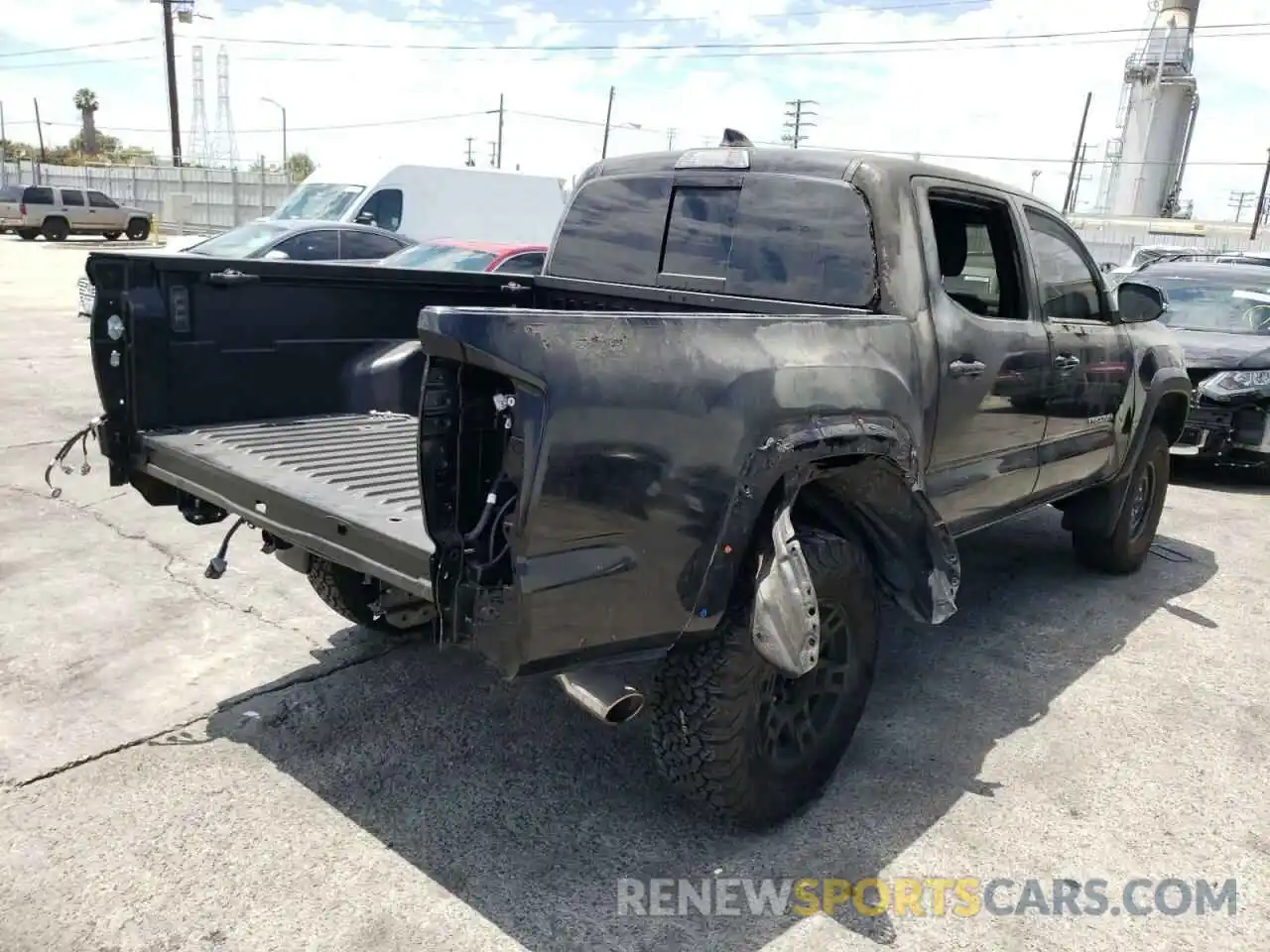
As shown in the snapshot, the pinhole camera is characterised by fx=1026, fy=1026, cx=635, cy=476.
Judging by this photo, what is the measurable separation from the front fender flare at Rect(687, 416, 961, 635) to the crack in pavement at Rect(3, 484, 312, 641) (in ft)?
8.18

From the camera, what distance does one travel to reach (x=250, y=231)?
13.3 m

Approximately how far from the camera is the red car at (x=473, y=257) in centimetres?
1088

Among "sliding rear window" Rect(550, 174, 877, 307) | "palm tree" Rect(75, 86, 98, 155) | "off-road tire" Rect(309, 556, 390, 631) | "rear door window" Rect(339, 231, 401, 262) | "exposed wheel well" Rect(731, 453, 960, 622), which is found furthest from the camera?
"palm tree" Rect(75, 86, 98, 155)

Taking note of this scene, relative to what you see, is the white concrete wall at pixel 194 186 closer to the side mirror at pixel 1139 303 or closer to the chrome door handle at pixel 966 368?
the side mirror at pixel 1139 303

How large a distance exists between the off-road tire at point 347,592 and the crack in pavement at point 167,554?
434 millimetres

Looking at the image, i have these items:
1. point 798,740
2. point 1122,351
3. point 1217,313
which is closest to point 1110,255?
point 1217,313

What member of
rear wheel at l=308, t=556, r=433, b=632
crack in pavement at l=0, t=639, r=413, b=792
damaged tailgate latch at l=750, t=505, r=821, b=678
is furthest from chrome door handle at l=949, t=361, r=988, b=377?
crack in pavement at l=0, t=639, r=413, b=792

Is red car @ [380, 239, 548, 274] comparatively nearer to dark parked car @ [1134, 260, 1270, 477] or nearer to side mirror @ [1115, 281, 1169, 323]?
dark parked car @ [1134, 260, 1270, 477]

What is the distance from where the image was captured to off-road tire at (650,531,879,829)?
2902 mm

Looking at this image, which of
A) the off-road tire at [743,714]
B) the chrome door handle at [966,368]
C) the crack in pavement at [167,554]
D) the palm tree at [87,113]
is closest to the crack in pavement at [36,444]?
the crack in pavement at [167,554]

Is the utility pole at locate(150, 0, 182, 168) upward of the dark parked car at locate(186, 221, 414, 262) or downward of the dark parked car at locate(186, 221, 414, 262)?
upward

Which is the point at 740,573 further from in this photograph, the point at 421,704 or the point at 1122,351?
the point at 1122,351

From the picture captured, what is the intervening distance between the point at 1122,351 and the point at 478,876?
3993 mm

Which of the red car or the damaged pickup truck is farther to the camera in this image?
the red car
